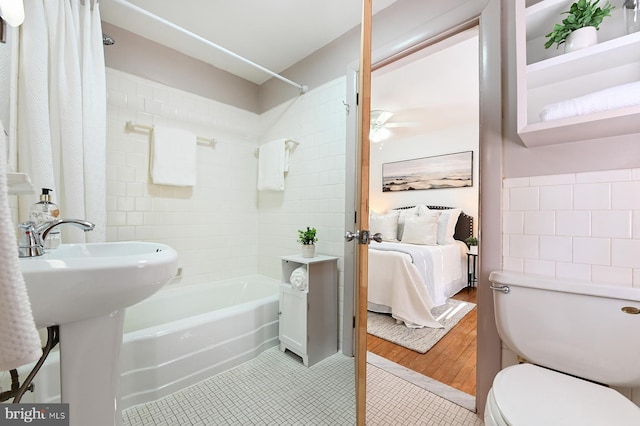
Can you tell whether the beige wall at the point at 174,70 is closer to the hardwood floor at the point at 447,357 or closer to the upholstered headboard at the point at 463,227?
the hardwood floor at the point at 447,357

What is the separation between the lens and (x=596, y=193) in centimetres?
106

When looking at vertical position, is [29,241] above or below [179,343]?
above

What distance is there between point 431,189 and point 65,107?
4.21 m

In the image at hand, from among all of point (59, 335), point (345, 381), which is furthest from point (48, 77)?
point (345, 381)

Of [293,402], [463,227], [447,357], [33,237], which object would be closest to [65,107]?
[33,237]

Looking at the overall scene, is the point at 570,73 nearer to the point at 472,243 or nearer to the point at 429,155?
the point at 472,243

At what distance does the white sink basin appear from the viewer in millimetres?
596

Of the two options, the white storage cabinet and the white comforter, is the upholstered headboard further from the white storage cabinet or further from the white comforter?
the white storage cabinet

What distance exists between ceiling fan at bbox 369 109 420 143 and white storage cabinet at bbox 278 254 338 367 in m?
2.26

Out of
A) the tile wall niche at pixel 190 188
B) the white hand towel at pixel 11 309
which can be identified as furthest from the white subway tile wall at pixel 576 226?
the tile wall niche at pixel 190 188

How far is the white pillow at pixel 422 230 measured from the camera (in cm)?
358

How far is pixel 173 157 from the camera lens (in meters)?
2.14

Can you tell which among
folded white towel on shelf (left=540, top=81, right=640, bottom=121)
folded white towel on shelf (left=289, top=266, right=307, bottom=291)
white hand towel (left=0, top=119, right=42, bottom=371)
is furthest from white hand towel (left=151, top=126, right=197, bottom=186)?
folded white towel on shelf (left=540, top=81, right=640, bottom=121)

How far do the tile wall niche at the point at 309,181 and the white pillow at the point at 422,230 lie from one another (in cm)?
199
